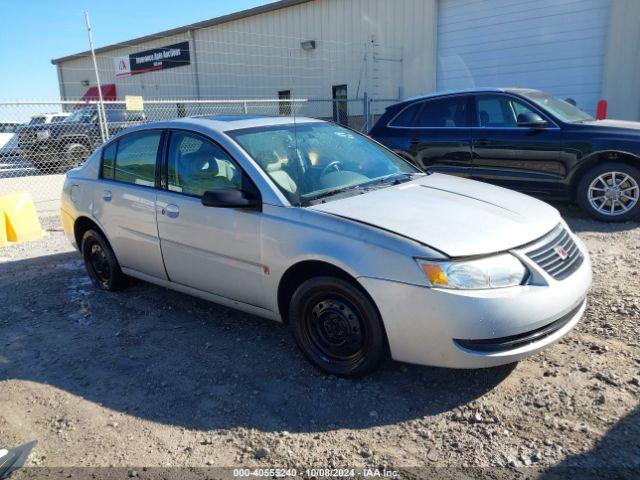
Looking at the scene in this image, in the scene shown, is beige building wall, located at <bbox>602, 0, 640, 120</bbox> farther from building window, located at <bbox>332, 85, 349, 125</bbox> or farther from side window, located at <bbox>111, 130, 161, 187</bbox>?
side window, located at <bbox>111, 130, 161, 187</bbox>

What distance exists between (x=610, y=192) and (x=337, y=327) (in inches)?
193

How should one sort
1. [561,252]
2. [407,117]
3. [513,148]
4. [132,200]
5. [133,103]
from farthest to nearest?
[133,103] → [407,117] → [513,148] → [132,200] → [561,252]

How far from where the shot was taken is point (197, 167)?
3730 millimetres

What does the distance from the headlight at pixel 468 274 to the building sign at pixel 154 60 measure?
76.9 ft

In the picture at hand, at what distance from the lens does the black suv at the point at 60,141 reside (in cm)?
1341

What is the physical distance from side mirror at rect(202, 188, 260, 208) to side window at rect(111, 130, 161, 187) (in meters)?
1.03

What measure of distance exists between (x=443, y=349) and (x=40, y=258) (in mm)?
5456

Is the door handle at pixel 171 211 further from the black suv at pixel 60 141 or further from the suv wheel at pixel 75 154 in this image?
the suv wheel at pixel 75 154

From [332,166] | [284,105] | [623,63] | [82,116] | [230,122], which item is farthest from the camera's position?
[284,105]

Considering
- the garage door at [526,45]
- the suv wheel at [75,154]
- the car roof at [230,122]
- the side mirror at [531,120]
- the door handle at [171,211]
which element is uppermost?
the garage door at [526,45]

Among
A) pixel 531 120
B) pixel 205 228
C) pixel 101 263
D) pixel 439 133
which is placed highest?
pixel 531 120

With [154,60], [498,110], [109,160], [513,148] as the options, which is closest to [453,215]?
[109,160]

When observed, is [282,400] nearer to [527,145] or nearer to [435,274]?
[435,274]

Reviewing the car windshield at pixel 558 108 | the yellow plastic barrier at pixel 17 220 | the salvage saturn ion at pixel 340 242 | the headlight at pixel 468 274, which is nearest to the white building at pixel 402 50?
the car windshield at pixel 558 108
